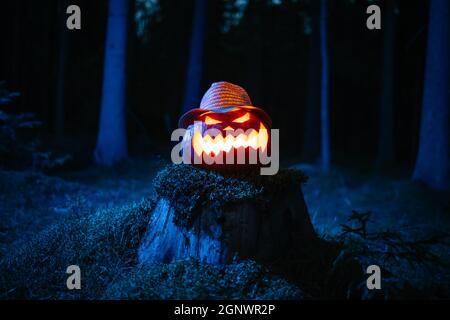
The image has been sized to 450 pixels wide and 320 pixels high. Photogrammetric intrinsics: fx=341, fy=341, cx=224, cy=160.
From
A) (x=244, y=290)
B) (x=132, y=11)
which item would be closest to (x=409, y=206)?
(x=244, y=290)

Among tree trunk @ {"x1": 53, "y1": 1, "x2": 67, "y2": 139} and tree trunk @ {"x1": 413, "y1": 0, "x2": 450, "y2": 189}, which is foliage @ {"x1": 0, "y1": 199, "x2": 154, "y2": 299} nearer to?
tree trunk @ {"x1": 413, "y1": 0, "x2": 450, "y2": 189}

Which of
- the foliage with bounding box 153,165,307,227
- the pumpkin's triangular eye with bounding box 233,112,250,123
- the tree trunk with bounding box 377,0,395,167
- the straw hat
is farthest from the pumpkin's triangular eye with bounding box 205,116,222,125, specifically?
the tree trunk with bounding box 377,0,395,167

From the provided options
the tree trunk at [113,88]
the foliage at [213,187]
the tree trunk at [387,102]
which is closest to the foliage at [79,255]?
the foliage at [213,187]

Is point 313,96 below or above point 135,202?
above

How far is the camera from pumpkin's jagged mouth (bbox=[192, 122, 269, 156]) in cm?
366

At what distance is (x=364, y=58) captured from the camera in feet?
64.6

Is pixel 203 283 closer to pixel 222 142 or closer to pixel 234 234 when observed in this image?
pixel 234 234

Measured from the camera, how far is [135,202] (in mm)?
4469

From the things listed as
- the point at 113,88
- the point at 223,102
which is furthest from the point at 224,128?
the point at 113,88

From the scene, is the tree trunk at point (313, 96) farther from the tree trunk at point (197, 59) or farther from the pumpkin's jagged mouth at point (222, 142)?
the pumpkin's jagged mouth at point (222, 142)

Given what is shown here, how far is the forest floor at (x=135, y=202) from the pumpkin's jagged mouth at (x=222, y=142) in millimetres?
614

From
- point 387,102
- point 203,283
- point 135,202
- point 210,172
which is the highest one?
point 387,102

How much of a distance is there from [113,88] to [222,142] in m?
8.25

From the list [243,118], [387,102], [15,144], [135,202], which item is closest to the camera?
[243,118]
